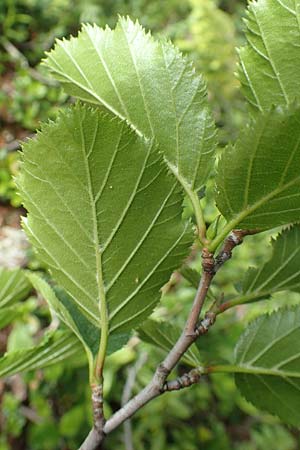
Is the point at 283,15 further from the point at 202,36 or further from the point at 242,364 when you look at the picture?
the point at 202,36

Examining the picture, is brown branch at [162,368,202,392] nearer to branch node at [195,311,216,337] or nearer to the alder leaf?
Result: branch node at [195,311,216,337]

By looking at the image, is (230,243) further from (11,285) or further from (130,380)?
(130,380)

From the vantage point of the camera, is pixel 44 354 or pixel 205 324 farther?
pixel 44 354

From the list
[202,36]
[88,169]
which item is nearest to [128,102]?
[88,169]

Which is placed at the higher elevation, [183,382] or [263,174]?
[263,174]

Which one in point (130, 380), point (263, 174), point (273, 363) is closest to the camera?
point (263, 174)

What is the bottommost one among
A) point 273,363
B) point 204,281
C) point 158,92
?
point 273,363

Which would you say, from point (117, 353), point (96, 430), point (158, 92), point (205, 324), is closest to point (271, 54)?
point (158, 92)

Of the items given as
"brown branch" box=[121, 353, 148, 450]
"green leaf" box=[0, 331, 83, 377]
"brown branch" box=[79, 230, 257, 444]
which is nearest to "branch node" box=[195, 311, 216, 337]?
"brown branch" box=[79, 230, 257, 444]
